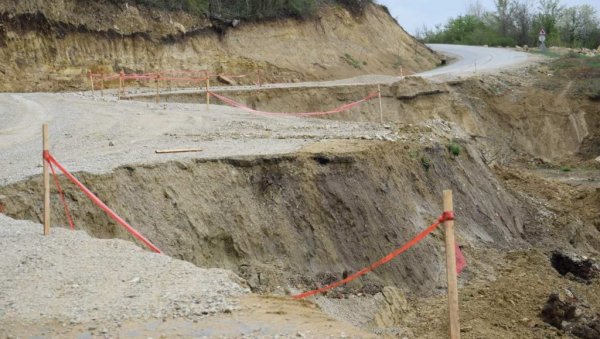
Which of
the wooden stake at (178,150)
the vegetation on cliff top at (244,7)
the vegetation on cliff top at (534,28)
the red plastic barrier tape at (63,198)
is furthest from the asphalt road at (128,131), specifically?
the vegetation on cliff top at (534,28)

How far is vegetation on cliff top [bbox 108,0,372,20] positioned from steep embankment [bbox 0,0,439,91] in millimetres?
358

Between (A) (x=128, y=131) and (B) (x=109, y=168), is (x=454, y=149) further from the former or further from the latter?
(B) (x=109, y=168)

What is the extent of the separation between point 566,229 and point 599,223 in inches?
100

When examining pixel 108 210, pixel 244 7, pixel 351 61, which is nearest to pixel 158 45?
pixel 244 7

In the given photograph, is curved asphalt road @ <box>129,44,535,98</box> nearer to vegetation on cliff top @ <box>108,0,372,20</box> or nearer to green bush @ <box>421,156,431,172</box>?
vegetation on cliff top @ <box>108,0,372,20</box>

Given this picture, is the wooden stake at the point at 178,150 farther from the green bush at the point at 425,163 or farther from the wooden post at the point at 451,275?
the wooden post at the point at 451,275

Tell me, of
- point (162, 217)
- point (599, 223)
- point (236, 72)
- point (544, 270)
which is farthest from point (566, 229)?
point (236, 72)

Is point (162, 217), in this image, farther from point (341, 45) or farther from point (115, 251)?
point (341, 45)

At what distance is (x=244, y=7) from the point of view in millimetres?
38219

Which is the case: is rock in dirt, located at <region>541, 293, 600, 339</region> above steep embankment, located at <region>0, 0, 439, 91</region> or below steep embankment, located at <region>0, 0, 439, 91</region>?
below

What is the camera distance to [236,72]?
34.7 m

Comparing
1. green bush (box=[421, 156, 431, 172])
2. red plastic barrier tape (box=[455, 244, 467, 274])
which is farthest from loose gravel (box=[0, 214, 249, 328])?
green bush (box=[421, 156, 431, 172])

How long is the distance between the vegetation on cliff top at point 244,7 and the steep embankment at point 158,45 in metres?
0.36

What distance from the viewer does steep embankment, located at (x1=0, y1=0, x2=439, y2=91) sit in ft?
100
